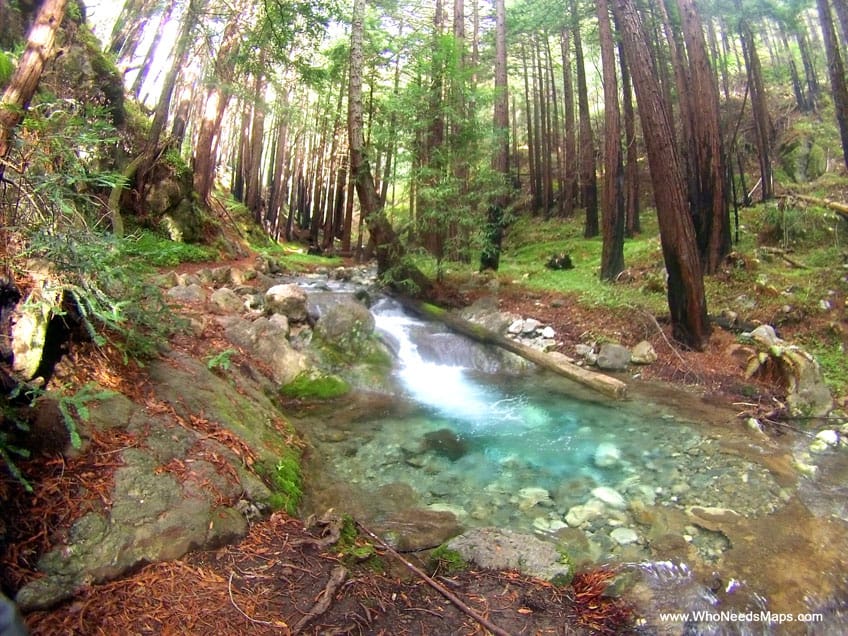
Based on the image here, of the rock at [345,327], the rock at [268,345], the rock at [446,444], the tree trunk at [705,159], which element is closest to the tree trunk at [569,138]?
the tree trunk at [705,159]

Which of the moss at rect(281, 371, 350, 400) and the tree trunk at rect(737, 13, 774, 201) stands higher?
the tree trunk at rect(737, 13, 774, 201)

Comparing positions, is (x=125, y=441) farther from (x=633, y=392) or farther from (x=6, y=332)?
(x=633, y=392)

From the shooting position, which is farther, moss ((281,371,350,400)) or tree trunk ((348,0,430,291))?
tree trunk ((348,0,430,291))

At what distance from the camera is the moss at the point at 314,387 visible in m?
6.34

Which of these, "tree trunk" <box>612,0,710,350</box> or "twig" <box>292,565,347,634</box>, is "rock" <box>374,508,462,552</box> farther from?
"tree trunk" <box>612,0,710,350</box>

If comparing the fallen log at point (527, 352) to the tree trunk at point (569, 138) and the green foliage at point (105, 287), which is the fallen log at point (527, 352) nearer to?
the green foliage at point (105, 287)

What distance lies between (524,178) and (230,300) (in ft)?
90.4

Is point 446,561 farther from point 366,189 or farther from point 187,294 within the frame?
point 366,189

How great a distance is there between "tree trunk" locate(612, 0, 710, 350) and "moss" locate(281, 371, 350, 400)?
552 centimetres

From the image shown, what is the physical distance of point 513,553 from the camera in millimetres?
3062

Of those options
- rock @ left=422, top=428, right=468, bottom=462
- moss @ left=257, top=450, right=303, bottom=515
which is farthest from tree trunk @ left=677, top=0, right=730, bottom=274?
moss @ left=257, top=450, right=303, bottom=515

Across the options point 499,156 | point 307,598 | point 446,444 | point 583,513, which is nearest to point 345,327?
point 446,444

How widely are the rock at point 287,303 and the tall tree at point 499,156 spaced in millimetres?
5170

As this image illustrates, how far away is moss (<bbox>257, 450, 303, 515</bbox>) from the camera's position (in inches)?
131
